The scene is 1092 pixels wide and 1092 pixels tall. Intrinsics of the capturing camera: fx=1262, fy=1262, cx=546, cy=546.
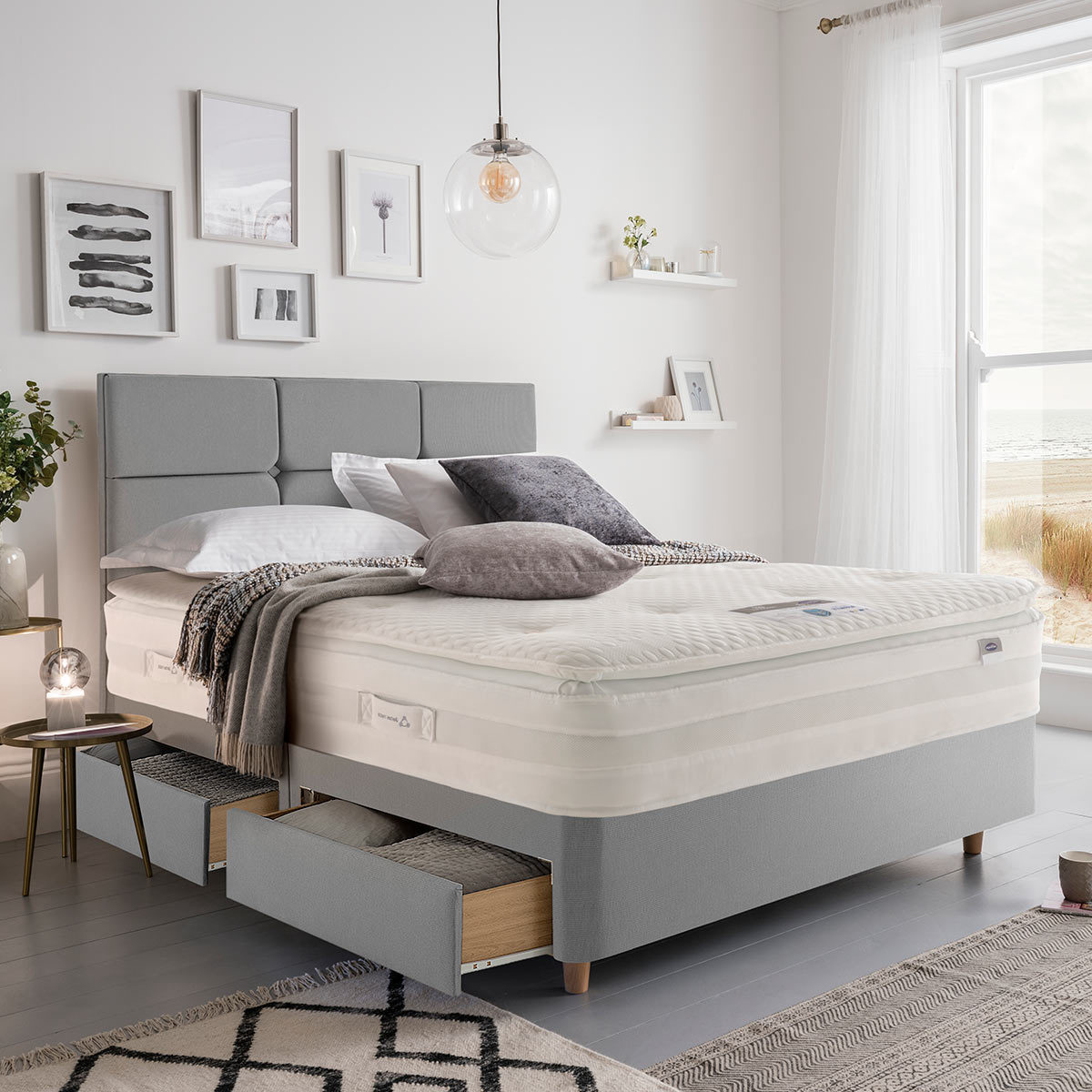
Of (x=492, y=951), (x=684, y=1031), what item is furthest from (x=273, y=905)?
(x=684, y=1031)

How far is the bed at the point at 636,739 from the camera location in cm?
202

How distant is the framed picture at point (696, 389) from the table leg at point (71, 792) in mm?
2643

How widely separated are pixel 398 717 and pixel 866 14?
11.8ft

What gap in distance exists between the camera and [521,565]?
104 inches

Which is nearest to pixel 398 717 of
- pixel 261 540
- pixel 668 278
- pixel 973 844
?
pixel 261 540

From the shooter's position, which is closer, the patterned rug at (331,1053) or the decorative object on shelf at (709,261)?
the patterned rug at (331,1053)

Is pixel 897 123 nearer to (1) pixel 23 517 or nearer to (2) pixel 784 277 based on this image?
(2) pixel 784 277

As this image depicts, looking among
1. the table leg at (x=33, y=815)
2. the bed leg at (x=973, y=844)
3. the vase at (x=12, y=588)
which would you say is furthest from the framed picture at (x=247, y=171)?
the bed leg at (x=973, y=844)

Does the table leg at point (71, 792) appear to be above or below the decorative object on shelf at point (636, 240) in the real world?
below

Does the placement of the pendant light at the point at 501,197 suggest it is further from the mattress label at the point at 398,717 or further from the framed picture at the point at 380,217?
the mattress label at the point at 398,717

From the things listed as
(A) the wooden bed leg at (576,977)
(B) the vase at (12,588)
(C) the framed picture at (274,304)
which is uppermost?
(C) the framed picture at (274,304)

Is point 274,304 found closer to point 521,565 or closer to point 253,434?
point 253,434

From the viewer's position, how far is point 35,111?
3266 mm

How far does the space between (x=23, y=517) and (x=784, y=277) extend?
3.19 metres
